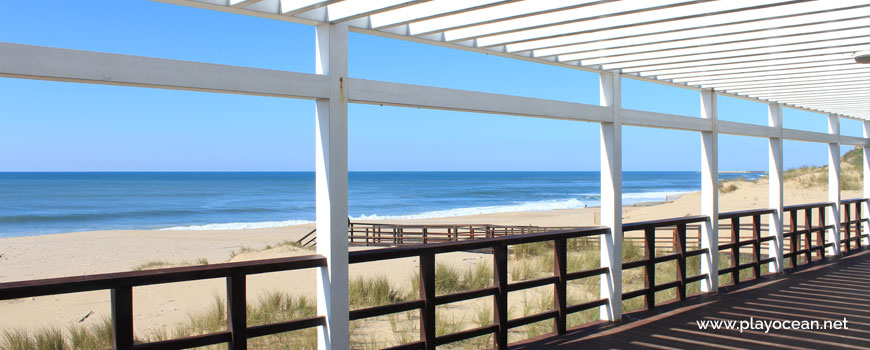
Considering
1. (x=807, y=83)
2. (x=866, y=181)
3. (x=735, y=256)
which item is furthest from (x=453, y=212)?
(x=807, y=83)

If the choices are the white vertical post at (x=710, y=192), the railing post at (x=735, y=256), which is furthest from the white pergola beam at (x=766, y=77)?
the railing post at (x=735, y=256)

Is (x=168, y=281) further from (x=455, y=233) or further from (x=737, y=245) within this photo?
(x=455, y=233)

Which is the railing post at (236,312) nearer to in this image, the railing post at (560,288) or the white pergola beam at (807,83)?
the railing post at (560,288)

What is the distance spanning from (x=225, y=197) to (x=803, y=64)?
45490mm

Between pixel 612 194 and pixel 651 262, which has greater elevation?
pixel 612 194

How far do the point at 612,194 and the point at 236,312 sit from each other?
2848 millimetres

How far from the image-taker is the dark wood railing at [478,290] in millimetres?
3156

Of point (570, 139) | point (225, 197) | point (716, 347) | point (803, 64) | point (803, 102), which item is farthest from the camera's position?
point (570, 139)

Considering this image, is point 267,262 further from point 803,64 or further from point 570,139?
point 570,139

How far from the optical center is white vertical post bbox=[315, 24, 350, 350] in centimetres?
278

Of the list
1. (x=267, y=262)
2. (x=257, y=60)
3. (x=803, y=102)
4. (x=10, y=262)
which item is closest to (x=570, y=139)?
(x=257, y=60)

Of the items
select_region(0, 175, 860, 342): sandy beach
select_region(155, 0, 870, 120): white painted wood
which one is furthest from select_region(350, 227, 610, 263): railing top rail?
select_region(0, 175, 860, 342): sandy beach

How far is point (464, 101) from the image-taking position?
3330 mm

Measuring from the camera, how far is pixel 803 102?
21.2 feet
